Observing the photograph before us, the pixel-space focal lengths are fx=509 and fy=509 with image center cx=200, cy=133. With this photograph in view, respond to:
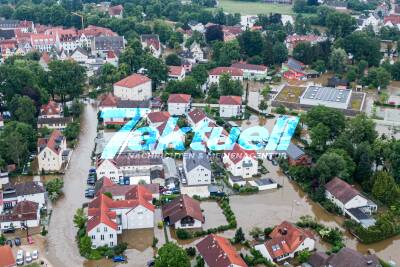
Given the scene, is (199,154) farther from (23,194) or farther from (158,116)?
(23,194)

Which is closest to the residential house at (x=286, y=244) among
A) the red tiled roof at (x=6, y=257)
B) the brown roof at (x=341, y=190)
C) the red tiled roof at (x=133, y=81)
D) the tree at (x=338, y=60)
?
the brown roof at (x=341, y=190)

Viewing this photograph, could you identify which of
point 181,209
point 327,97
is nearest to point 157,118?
point 181,209

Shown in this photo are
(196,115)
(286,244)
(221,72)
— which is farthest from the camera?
(221,72)

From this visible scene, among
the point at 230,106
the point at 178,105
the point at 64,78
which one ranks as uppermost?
the point at 64,78

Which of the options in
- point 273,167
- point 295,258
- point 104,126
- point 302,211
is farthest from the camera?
point 104,126

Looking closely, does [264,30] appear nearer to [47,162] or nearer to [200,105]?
[200,105]

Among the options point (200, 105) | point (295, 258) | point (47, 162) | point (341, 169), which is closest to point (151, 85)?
point (200, 105)
